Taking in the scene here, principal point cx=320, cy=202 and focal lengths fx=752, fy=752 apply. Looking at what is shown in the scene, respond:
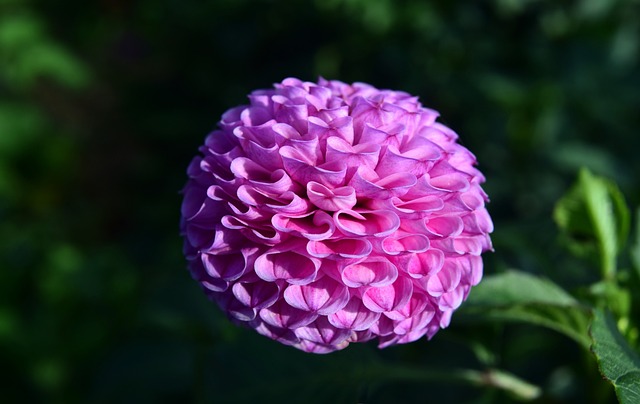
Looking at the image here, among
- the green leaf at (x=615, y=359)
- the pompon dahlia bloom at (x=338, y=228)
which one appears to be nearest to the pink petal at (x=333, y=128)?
the pompon dahlia bloom at (x=338, y=228)

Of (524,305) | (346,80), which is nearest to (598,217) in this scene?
(524,305)

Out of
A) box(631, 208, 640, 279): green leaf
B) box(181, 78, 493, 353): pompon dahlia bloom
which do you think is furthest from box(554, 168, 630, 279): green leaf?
box(181, 78, 493, 353): pompon dahlia bloom

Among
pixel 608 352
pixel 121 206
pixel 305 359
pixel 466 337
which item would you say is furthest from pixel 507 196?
pixel 121 206

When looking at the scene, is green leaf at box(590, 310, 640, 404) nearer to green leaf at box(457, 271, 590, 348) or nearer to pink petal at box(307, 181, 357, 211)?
green leaf at box(457, 271, 590, 348)

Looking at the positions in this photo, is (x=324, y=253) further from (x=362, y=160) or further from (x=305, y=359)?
(x=305, y=359)

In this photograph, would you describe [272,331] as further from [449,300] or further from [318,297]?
[449,300]

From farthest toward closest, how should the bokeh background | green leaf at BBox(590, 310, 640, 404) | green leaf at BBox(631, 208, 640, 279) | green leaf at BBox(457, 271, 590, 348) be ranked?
1. the bokeh background
2. green leaf at BBox(631, 208, 640, 279)
3. green leaf at BBox(457, 271, 590, 348)
4. green leaf at BBox(590, 310, 640, 404)

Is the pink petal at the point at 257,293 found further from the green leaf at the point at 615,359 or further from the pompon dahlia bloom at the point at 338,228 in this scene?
the green leaf at the point at 615,359
